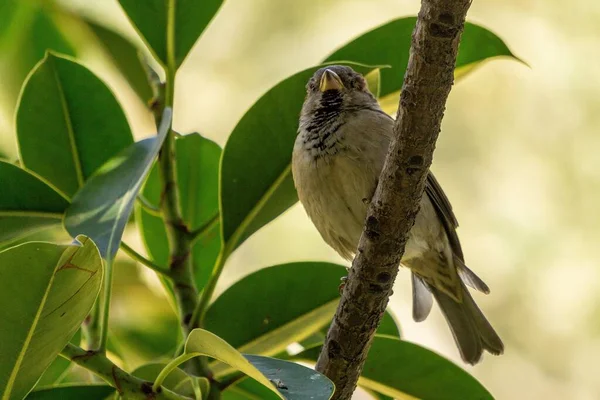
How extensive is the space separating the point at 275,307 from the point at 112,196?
45 cm

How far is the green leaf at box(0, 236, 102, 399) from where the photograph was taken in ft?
4.30

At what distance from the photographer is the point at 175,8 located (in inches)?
76.6

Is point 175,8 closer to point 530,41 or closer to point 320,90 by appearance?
point 320,90

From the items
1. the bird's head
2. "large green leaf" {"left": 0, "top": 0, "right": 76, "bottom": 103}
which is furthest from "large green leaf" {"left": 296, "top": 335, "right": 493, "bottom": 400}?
"large green leaf" {"left": 0, "top": 0, "right": 76, "bottom": 103}

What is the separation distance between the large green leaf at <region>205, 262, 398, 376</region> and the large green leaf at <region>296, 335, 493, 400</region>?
8cm

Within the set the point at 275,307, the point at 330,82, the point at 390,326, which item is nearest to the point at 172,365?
the point at 275,307

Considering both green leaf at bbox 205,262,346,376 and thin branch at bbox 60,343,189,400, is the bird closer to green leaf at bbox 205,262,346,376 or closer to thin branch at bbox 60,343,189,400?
green leaf at bbox 205,262,346,376

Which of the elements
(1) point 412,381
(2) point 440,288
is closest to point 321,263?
(1) point 412,381

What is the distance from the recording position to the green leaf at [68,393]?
161 cm

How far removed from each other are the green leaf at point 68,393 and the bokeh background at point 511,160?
329 centimetres

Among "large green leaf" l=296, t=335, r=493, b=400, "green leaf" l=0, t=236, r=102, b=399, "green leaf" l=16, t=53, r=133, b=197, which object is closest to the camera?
"green leaf" l=0, t=236, r=102, b=399

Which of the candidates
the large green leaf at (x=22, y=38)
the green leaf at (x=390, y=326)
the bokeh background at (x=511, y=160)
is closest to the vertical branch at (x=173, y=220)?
the green leaf at (x=390, y=326)

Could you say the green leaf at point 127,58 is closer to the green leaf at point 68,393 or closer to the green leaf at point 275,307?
the green leaf at point 275,307

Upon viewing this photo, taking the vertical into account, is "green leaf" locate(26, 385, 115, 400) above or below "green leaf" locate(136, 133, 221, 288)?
below
